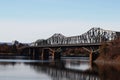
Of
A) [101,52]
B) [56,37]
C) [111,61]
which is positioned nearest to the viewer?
[111,61]

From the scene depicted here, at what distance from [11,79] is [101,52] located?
197ft

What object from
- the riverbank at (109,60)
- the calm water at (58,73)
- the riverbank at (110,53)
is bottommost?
the calm water at (58,73)

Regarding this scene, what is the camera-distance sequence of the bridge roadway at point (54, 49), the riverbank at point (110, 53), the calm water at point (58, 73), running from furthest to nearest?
1. the bridge roadway at point (54, 49)
2. the riverbank at point (110, 53)
3. the calm water at point (58, 73)

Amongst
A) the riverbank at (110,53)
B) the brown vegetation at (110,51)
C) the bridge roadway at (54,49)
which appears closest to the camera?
the riverbank at (110,53)

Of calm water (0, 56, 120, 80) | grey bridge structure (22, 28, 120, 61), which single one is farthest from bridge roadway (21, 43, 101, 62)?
calm water (0, 56, 120, 80)

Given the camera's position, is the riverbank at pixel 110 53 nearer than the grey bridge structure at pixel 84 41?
Yes

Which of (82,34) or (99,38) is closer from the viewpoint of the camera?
(99,38)

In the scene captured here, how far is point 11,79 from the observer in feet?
159

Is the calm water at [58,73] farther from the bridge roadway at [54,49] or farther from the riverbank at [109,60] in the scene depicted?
the bridge roadway at [54,49]

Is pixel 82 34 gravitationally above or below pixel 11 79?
above

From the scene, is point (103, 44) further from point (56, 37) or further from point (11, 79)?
point (56, 37)

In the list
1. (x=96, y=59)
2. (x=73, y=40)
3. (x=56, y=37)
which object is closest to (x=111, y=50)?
(x=96, y=59)

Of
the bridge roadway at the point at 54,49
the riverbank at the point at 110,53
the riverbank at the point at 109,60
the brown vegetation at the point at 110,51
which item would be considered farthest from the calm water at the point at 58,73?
the bridge roadway at the point at 54,49

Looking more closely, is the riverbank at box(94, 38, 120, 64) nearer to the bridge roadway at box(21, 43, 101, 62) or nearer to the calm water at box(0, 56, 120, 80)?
the bridge roadway at box(21, 43, 101, 62)
